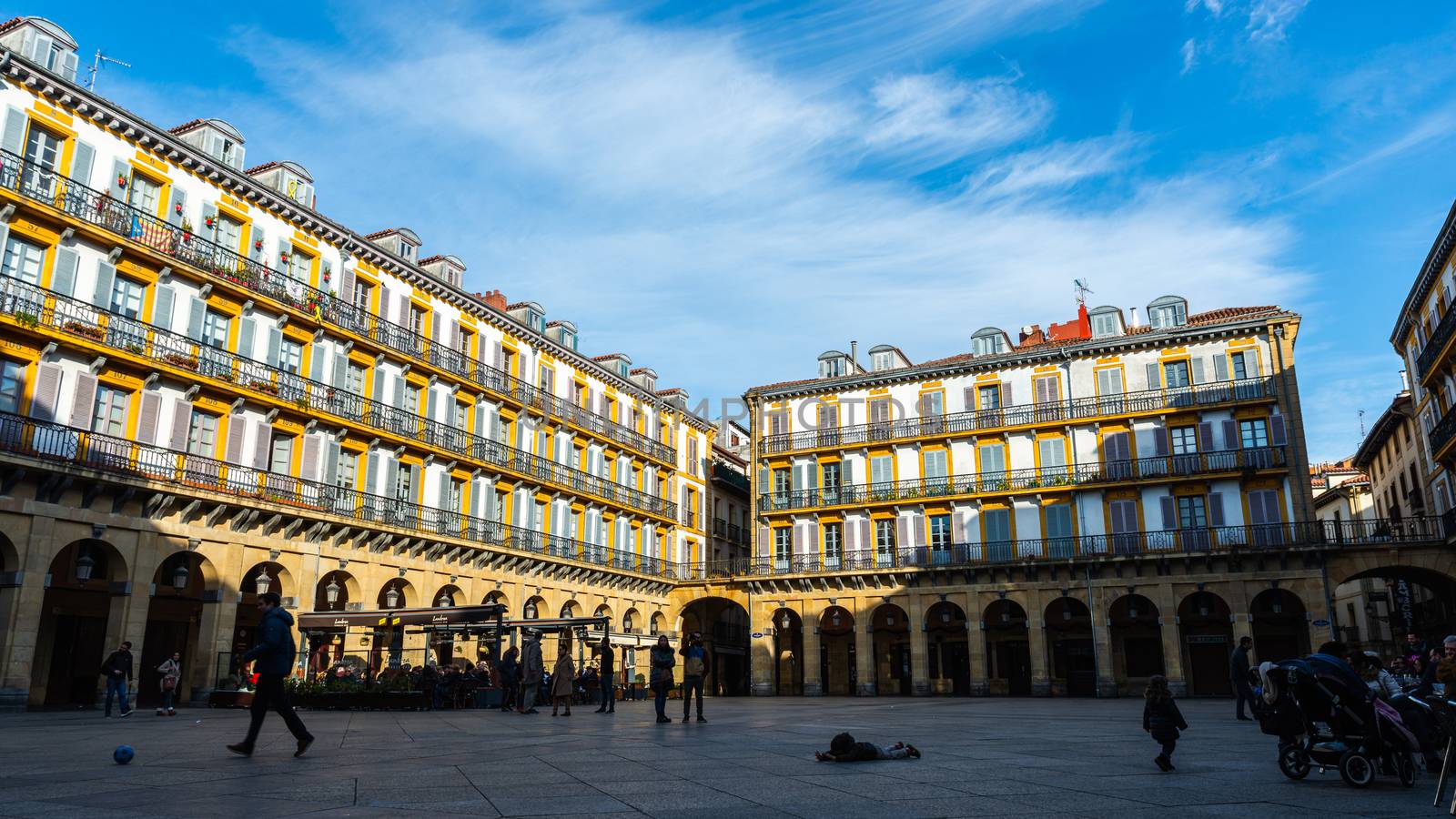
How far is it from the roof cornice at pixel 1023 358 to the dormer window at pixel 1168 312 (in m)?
1.54

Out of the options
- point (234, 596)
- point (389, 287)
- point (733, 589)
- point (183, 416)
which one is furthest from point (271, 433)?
point (733, 589)

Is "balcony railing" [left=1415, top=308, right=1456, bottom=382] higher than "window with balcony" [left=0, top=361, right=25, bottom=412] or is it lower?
higher

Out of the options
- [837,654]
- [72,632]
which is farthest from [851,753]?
[837,654]

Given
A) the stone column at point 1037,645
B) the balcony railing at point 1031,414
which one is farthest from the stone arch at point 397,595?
the stone column at point 1037,645

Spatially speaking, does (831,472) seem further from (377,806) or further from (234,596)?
(377,806)

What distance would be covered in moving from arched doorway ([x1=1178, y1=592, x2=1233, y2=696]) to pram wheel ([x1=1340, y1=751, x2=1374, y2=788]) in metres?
36.0

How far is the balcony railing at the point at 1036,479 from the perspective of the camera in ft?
136

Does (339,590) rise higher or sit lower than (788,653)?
higher

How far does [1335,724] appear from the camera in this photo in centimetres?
928

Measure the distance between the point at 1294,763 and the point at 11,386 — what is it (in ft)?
87.9

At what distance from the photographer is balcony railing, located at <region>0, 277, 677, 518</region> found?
25.0 m

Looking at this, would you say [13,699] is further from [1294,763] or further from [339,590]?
[1294,763]

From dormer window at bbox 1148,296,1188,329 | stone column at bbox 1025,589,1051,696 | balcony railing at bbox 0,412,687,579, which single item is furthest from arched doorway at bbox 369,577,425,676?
dormer window at bbox 1148,296,1188,329

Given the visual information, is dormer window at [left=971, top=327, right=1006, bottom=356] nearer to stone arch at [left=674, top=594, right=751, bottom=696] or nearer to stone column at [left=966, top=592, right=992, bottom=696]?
stone column at [left=966, top=592, right=992, bottom=696]
